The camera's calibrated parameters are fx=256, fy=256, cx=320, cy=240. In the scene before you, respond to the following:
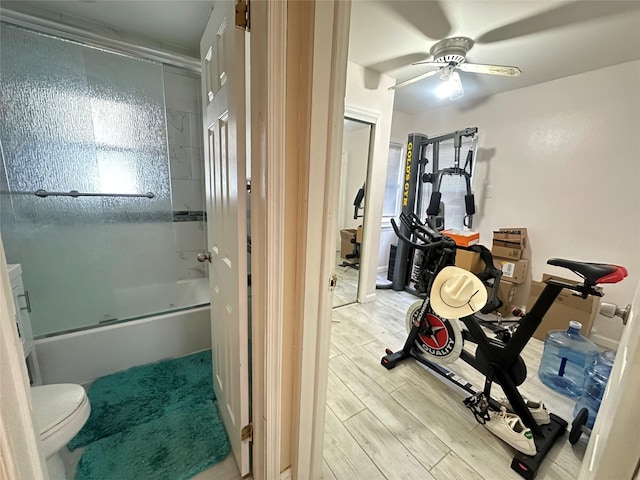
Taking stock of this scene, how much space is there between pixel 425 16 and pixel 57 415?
2.75m

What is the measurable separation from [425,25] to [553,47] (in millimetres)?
1104

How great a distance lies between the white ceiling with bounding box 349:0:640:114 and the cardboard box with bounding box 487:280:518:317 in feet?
6.77

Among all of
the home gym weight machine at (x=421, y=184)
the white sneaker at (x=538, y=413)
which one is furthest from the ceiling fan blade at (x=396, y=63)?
the white sneaker at (x=538, y=413)

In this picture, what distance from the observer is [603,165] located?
7.49 feet

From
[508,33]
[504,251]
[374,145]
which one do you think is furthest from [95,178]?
[504,251]

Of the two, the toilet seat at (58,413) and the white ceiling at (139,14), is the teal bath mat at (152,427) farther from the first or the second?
the white ceiling at (139,14)

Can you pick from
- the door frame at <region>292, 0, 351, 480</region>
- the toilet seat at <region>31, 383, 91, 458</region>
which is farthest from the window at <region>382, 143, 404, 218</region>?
the toilet seat at <region>31, 383, 91, 458</region>

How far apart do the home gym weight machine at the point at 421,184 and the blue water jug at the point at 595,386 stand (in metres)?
1.70

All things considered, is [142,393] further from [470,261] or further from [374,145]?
[470,261]

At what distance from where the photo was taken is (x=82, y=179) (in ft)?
6.54

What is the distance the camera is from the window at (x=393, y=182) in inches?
150

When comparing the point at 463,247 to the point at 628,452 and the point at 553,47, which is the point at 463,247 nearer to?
the point at 553,47

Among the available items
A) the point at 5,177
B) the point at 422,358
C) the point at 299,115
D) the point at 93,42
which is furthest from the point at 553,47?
the point at 5,177

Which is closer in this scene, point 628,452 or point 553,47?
point 628,452
